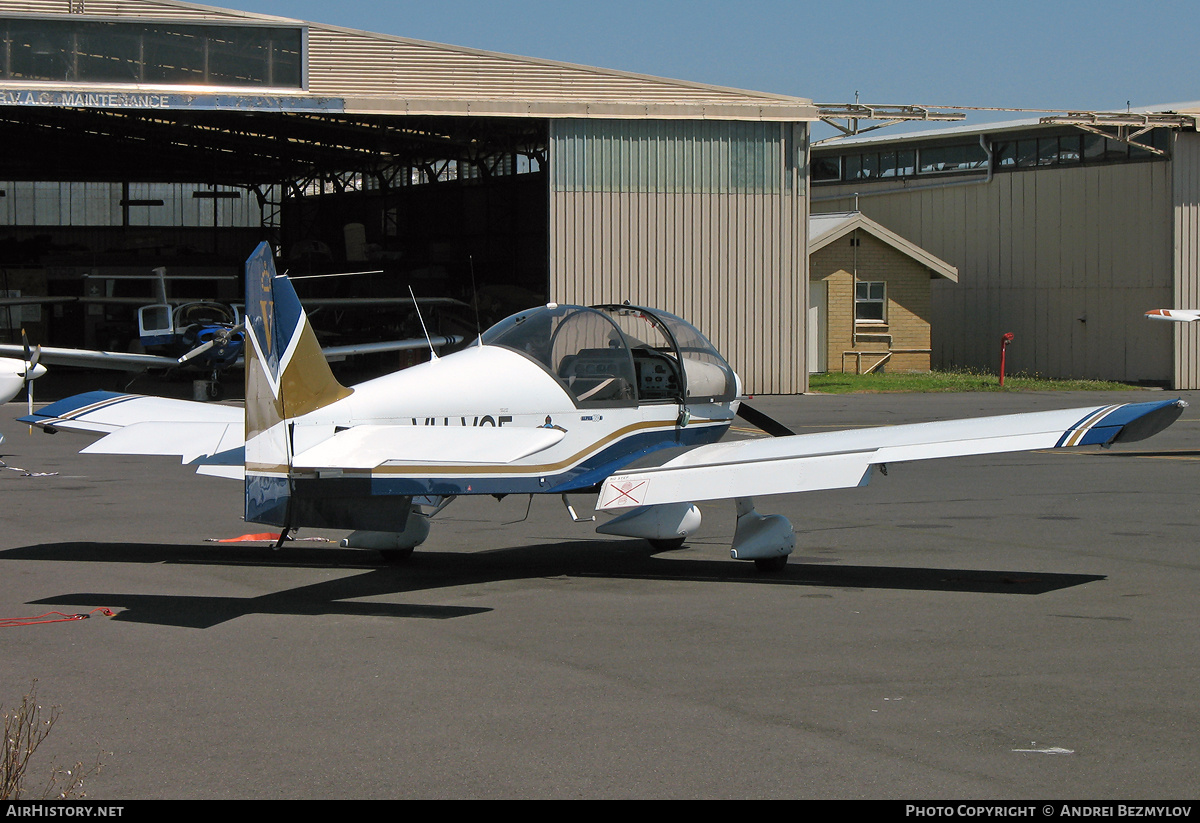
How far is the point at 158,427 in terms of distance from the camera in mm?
10180

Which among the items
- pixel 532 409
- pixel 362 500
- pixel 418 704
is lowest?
pixel 418 704

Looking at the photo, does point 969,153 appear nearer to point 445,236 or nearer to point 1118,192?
point 1118,192

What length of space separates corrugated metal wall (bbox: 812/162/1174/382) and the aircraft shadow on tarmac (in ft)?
92.7

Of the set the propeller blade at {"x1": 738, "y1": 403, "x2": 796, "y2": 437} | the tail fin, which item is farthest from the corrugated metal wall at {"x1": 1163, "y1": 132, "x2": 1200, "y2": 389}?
the tail fin

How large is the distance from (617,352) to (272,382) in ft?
9.36

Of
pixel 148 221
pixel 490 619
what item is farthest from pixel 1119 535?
pixel 148 221

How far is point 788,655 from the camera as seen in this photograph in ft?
22.1

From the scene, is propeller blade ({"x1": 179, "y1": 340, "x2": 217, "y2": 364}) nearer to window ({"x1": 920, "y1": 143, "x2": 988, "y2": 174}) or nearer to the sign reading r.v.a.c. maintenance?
the sign reading r.v.a.c. maintenance

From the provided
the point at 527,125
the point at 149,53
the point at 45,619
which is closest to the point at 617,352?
the point at 45,619

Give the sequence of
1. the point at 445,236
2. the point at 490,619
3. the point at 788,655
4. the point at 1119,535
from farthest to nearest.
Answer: the point at 445,236
the point at 1119,535
the point at 490,619
the point at 788,655

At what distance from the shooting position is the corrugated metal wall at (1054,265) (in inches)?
1361

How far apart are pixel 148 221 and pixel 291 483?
59.8 metres

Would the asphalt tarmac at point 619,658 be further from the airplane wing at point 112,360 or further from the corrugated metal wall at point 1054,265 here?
the corrugated metal wall at point 1054,265

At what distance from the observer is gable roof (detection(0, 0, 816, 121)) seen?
90.3 ft
